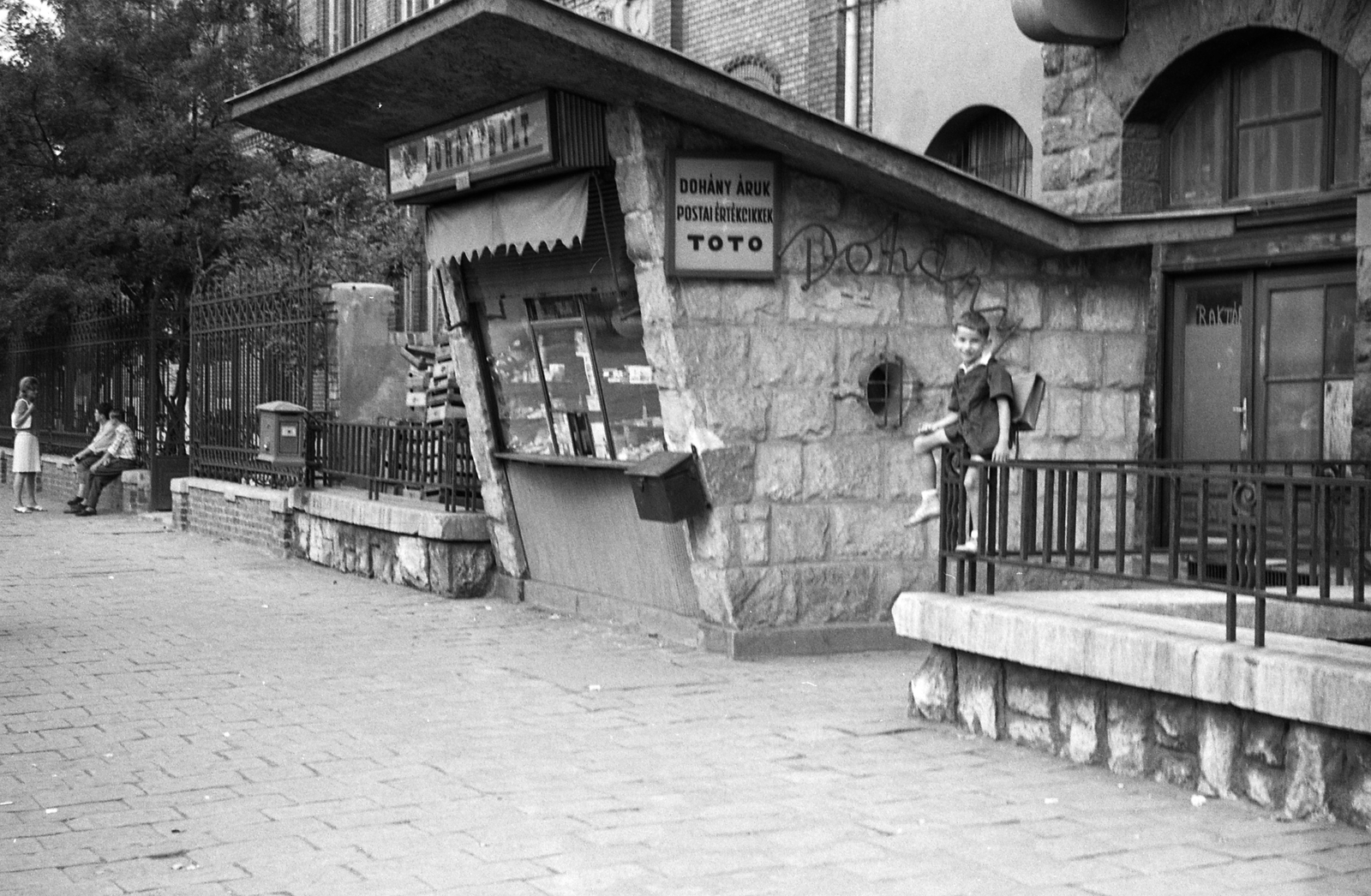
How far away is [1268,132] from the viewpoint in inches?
444

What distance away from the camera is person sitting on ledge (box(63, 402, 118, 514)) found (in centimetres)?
2228

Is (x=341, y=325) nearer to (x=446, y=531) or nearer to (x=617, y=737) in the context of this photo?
(x=446, y=531)

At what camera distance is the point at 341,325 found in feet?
56.8

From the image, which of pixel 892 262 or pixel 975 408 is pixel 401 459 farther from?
pixel 975 408

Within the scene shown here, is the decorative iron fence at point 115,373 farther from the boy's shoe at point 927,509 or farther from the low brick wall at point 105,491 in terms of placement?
the boy's shoe at point 927,509

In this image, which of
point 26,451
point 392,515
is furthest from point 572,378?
point 26,451

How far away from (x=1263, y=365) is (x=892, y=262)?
2.47 meters

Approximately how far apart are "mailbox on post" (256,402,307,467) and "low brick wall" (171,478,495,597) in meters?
0.31

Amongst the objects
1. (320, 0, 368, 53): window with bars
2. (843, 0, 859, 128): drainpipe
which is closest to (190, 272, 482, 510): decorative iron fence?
(843, 0, 859, 128): drainpipe

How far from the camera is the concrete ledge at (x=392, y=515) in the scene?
13352 mm

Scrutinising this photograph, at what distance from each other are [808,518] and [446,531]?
382cm

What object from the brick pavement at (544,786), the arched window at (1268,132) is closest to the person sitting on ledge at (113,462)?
the brick pavement at (544,786)

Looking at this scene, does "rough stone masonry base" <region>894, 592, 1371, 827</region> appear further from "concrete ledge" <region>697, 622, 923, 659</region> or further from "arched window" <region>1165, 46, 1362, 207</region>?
"arched window" <region>1165, 46, 1362, 207</region>

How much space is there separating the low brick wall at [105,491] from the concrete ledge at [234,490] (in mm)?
2583
